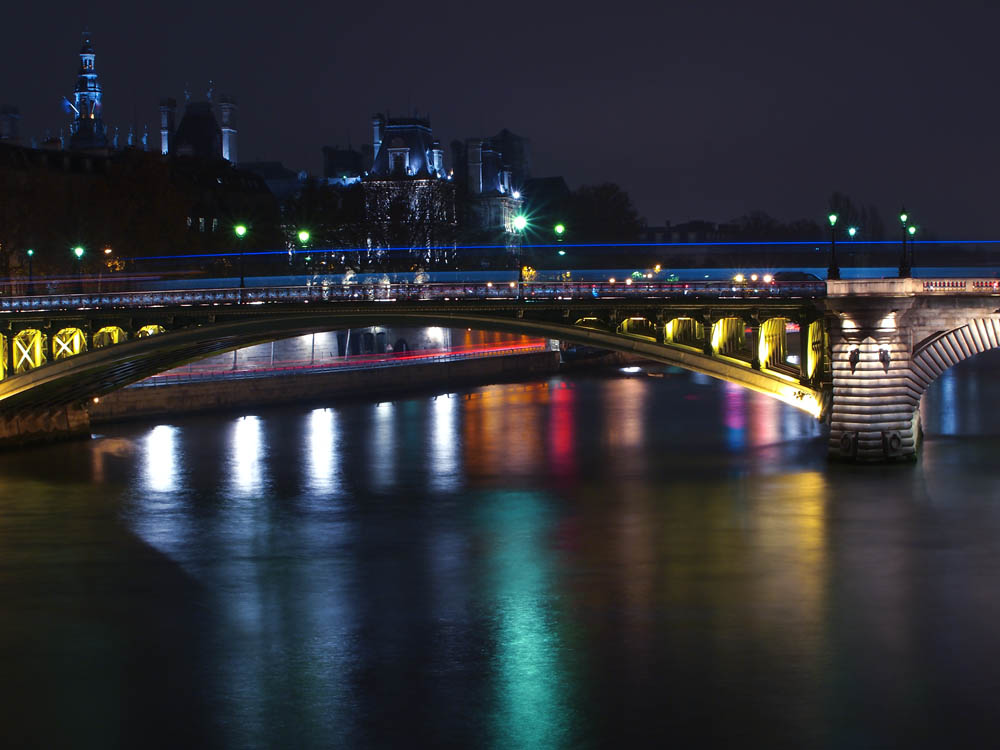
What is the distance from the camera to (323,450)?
147 ft

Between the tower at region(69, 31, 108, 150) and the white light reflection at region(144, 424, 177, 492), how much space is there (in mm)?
74702

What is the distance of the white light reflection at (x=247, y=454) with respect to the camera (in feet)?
125

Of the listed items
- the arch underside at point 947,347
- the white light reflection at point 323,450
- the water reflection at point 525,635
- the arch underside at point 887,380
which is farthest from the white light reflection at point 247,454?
the arch underside at point 947,347

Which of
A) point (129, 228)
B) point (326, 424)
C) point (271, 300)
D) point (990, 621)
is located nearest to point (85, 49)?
point (129, 228)

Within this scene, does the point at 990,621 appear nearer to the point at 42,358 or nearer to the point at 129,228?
the point at 42,358

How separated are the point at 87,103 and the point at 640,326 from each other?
9313 cm

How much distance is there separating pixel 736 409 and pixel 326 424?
15.7m

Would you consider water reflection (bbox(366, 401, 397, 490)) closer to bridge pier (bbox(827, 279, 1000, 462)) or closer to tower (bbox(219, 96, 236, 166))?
bridge pier (bbox(827, 279, 1000, 462))

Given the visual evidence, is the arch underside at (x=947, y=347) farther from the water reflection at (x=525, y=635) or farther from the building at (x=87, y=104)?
the building at (x=87, y=104)

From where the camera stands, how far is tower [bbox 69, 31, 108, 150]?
391 ft

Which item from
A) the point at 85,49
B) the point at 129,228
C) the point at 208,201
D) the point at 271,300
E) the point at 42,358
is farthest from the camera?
the point at 85,49

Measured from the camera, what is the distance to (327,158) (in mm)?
141875

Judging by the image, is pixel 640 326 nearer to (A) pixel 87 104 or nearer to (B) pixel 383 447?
(B) pixel 383 447

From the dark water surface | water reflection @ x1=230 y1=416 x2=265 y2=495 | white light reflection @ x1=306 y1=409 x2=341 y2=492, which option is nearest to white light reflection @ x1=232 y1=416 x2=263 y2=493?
water reflection @ x1=230 y1=416 x2=265 y2=495
